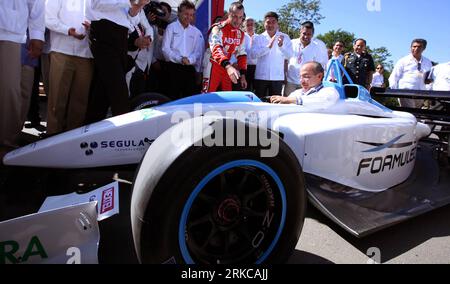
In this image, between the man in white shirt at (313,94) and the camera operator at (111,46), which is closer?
the man in white shirt at (313,94)

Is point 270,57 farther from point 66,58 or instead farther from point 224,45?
point 66,58

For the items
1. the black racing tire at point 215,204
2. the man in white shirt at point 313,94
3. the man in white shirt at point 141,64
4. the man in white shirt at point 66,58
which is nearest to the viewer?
the black racing tire at point 215,204

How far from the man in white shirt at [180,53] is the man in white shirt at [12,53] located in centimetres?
165

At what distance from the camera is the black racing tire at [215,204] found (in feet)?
4.62

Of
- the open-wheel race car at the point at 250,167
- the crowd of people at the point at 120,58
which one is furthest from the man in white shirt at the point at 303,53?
the open-wheel race car at the point at 250,167

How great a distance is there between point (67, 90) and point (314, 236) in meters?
2.98

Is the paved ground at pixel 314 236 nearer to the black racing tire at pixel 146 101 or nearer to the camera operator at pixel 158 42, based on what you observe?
the black racing tire at pixel 146 101

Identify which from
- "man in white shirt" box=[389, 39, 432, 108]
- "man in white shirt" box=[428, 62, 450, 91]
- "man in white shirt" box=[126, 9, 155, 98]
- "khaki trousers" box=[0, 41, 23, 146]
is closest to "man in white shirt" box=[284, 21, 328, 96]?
"man in white shirt" box=[389, 39, 432, 108]

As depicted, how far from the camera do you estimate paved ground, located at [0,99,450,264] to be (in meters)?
2.05

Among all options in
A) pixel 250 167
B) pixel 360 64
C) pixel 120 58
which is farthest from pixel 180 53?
pixel 360 64

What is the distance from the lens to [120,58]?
3.46m

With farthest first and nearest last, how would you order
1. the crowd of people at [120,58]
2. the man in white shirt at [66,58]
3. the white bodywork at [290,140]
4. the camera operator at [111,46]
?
the man in white shirt at [66,58]
the camera operator at [111,46]
the crowd of people at [120,58]
the white bodywork at [290,140]
